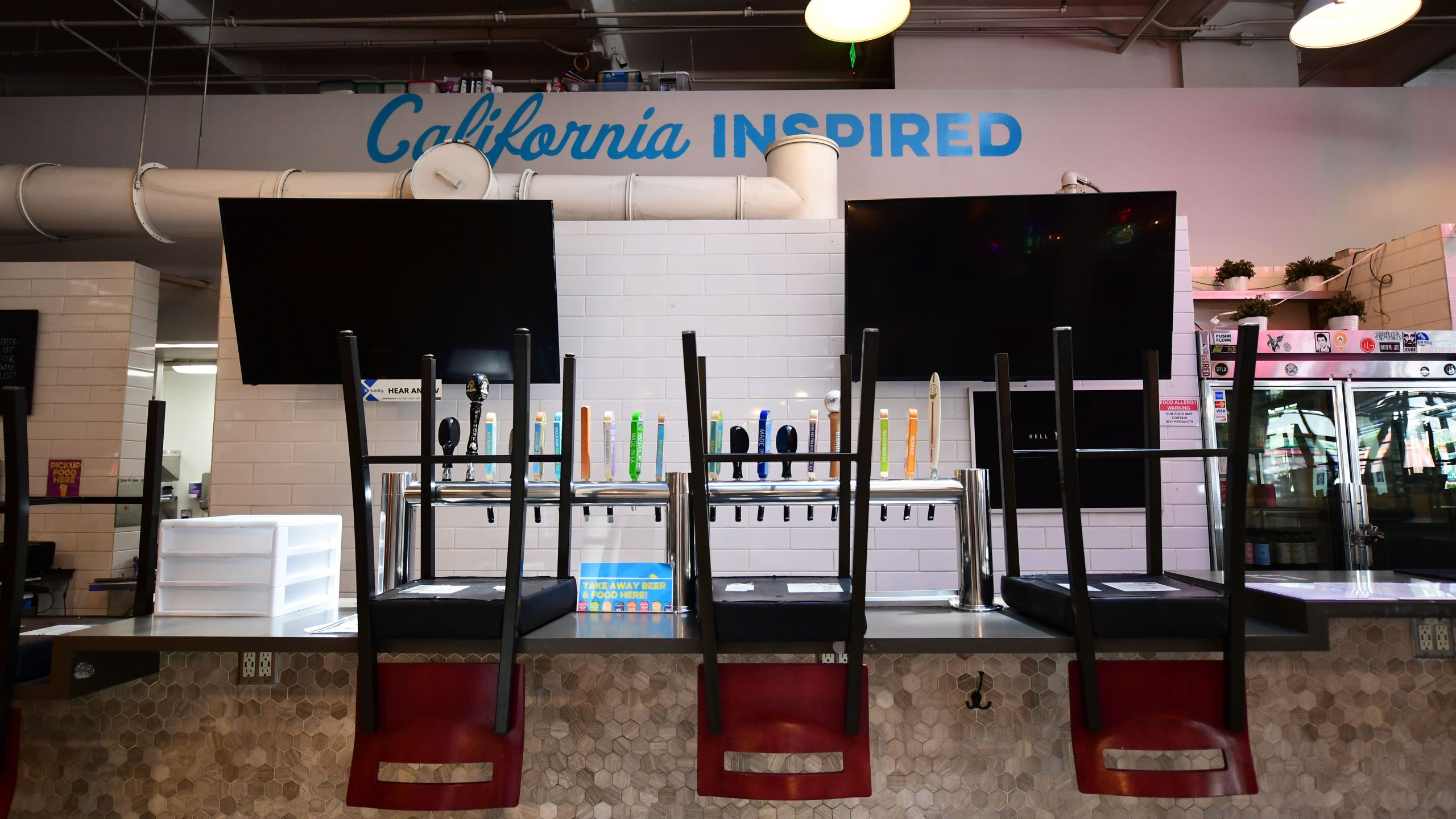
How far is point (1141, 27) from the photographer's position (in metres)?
5.28

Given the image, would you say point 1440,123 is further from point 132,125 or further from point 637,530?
point 132,125

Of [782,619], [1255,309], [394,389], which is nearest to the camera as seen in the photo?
[782,619]

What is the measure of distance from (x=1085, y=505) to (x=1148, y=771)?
2361 millimetres

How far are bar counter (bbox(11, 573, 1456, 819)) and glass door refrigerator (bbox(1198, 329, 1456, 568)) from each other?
247cm

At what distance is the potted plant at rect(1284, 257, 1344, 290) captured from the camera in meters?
4.89

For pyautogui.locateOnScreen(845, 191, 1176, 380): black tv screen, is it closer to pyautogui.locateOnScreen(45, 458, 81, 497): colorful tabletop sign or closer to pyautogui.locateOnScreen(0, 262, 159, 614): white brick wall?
pyautogui.locateOnScreen(0, 262, 159, 614): white brick wall

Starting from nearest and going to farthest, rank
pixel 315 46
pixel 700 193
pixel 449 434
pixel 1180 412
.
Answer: pixel 449 434, pixel 1180 412, pixel 700 193, pixel 315 46

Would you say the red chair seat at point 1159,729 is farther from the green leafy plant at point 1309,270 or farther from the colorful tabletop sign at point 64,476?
the colorful tabletop sign at point 64,476

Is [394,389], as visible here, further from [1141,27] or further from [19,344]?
[1141,27]

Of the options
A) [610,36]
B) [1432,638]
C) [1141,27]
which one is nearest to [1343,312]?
[1141,27]

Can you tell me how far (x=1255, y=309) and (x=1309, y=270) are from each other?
2.12 feet

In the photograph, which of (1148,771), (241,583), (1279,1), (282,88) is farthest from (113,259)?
(1279,1)

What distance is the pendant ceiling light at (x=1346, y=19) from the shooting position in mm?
3293

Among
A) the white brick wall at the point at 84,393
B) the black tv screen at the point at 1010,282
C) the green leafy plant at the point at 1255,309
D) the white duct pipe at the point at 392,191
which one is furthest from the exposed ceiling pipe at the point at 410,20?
the green leafy plant at the point at 1255,309
